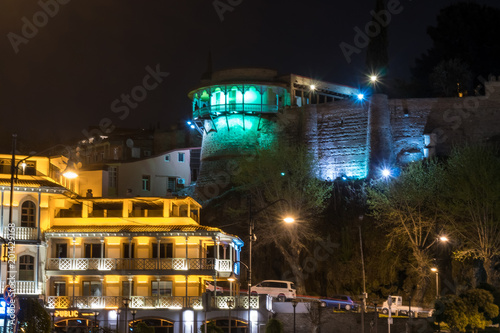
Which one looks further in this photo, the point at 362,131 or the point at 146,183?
the point at 362,131

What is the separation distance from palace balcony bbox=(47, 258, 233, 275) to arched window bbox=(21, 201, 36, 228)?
7.88 feet

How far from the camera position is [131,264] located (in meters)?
50.8

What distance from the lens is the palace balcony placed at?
50.5m

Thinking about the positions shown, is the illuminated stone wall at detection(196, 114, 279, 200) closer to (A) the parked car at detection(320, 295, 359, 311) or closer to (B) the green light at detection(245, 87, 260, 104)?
(B) the green light at detection(245, 87, 260, 104)

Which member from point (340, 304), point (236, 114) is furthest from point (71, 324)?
point (236, 114)

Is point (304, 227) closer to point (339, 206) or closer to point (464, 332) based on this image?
point (339, 206)

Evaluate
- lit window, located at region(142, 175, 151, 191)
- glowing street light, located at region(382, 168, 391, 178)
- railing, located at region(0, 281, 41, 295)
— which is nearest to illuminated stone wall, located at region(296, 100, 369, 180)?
glowing street light, located at region(382, 168, 391, 178)

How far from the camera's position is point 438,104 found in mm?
76438

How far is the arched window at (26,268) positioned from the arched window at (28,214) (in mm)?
1910

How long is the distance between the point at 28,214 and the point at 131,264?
21.9 feet

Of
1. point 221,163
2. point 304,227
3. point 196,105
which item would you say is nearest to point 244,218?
point 304,227

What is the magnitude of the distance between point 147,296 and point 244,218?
20702 millimetres

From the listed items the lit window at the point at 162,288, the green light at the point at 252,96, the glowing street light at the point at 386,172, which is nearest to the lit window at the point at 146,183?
the green light at the point at 252,96

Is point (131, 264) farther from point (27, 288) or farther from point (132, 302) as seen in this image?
point (27, 288)
